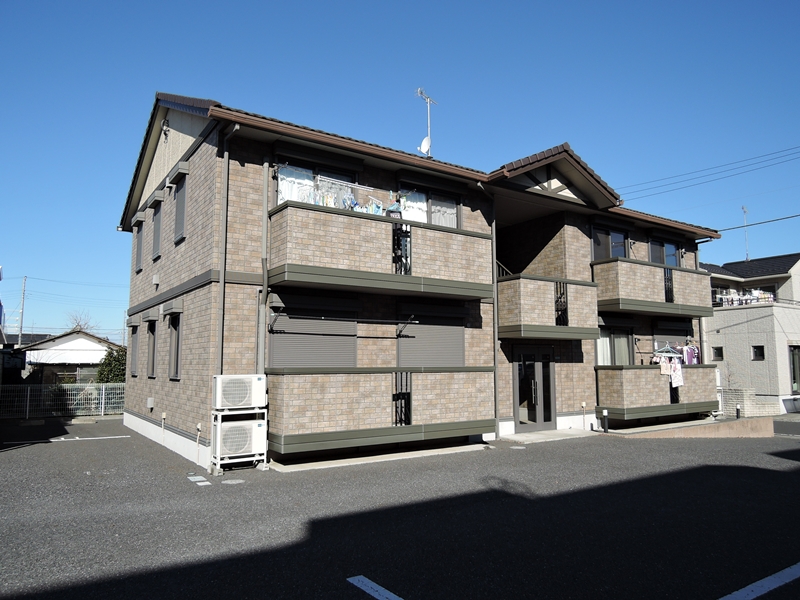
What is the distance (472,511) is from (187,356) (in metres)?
6.47

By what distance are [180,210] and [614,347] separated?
11300 mm

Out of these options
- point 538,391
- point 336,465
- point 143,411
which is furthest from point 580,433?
point 143,411

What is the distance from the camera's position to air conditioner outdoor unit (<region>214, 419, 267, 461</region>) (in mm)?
9102

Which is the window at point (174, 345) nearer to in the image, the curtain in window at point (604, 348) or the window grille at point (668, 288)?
the curtain in window at point (604, 348)

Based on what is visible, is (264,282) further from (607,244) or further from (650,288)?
(650,288)

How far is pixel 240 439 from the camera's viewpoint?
927cm

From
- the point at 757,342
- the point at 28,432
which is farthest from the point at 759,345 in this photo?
the point at 28,432

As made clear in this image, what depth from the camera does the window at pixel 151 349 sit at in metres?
13.7

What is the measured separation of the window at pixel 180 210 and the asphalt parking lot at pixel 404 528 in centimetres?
440

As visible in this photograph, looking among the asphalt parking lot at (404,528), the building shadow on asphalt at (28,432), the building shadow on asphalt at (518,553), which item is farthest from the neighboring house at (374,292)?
the building shadow on asphalt at (518,553)

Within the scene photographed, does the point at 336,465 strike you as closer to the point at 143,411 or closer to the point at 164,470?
the point at 164,470

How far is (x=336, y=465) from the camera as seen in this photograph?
9727mm

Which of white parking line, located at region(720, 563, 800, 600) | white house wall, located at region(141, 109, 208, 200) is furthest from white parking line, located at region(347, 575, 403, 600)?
white house wall, located at region(141, 109, 208, 200)

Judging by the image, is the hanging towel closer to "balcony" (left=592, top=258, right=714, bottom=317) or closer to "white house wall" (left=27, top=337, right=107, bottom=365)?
"balcony" (left=592, top=258, right=714, bottom=317)
